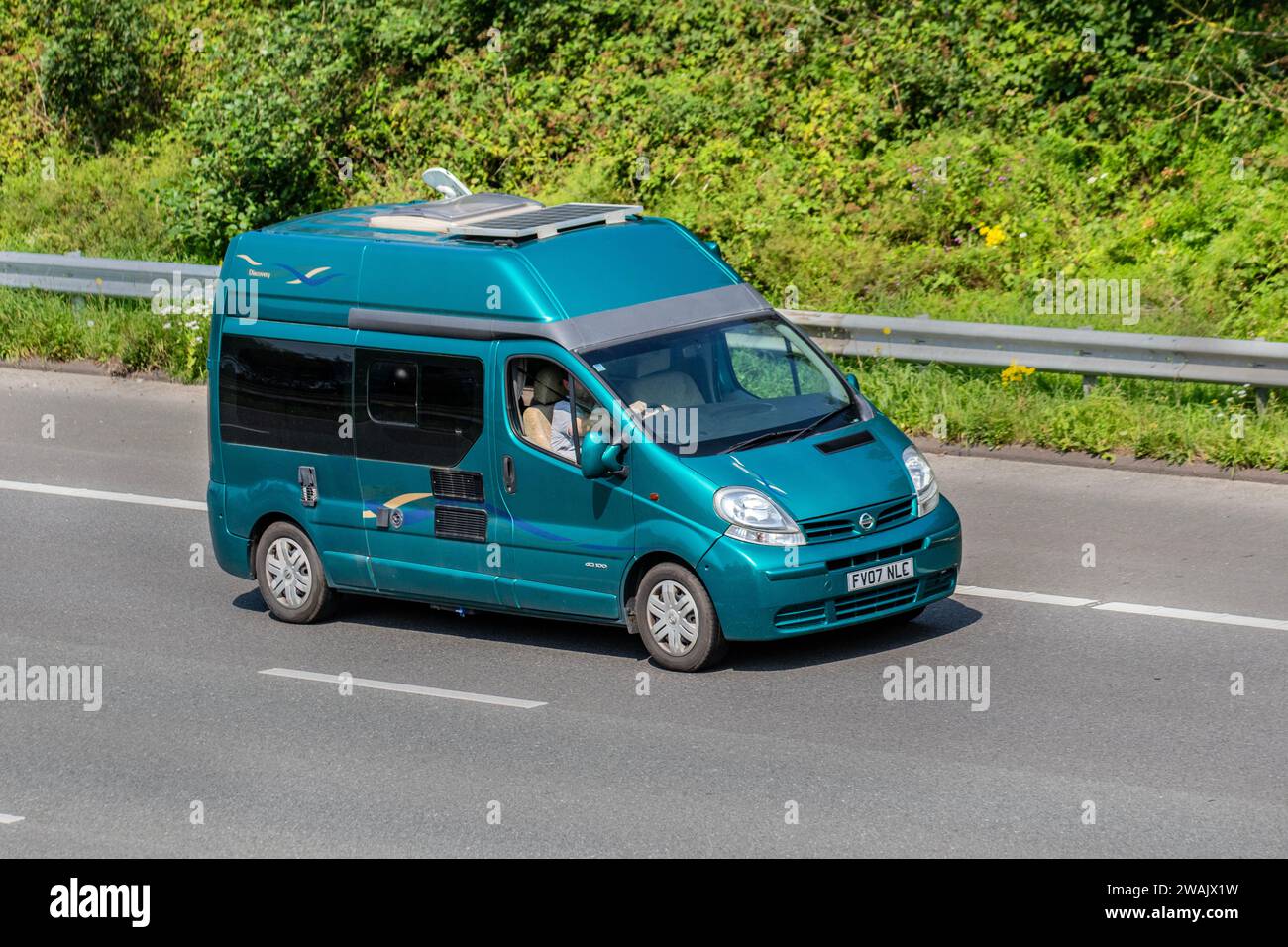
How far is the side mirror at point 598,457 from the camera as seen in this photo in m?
10.3

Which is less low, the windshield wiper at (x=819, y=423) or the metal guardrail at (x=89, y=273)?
the metal guardrail at (x=89, y=273)

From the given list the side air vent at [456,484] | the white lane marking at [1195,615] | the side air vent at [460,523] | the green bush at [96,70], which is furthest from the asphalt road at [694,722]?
the green bush at [96,70]

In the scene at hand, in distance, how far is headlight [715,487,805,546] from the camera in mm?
9945

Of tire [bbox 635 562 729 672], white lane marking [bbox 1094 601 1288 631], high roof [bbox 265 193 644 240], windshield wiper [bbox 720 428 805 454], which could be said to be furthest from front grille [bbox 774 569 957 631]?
high roof [bbox 265 193 644 240]

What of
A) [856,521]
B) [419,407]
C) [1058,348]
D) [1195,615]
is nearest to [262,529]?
[419,407]

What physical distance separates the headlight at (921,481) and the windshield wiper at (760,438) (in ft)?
2.09

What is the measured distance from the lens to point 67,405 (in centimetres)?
1825

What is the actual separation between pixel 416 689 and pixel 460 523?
41.1 inches

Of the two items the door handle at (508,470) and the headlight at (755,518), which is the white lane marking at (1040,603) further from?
the headlight at (755,518)

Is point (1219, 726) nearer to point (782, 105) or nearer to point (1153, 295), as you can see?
point (1153, 295)

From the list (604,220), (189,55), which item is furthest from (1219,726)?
(189,55)

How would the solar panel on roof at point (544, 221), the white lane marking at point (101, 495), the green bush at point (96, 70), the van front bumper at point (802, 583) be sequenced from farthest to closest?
the green bush at point (96, 70)
the white lane marking at point (101, 495)
the solar panel on roof at point (544, 221)
the van front bumper at point (802, 583)

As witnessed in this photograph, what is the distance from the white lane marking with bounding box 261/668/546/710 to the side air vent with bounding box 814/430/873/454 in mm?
2040

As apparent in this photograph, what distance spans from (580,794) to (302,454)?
12.4 ft
